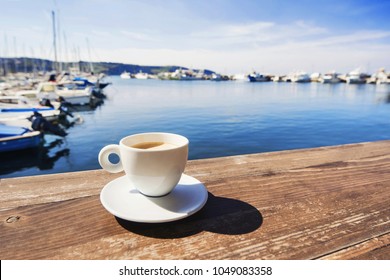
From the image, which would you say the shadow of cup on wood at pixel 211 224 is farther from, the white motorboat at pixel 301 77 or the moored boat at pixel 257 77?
the white motorboat at pixel 301 77

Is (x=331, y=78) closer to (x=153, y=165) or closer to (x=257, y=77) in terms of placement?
(x=257, y=77)

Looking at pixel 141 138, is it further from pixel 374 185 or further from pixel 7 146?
pixel 7 146

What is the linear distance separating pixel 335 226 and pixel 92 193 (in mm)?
734

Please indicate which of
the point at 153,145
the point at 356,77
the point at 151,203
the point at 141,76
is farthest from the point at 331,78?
the point at 141,76

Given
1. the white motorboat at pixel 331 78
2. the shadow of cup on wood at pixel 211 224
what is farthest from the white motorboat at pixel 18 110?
the white motorboat at pixel 331 78

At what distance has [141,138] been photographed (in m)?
0.75

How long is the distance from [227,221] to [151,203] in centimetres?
21

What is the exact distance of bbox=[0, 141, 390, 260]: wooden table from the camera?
53cm

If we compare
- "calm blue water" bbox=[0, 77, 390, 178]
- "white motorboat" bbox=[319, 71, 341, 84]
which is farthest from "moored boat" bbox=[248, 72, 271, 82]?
"calm blue water" bbox=[0, 77, 390, 178]

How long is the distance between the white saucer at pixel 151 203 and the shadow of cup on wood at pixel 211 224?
0.04 m

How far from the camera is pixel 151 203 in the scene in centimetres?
66

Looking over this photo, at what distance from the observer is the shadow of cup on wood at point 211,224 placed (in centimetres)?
59

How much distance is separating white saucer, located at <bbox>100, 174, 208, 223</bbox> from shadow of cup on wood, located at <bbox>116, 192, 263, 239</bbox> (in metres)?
0.04
